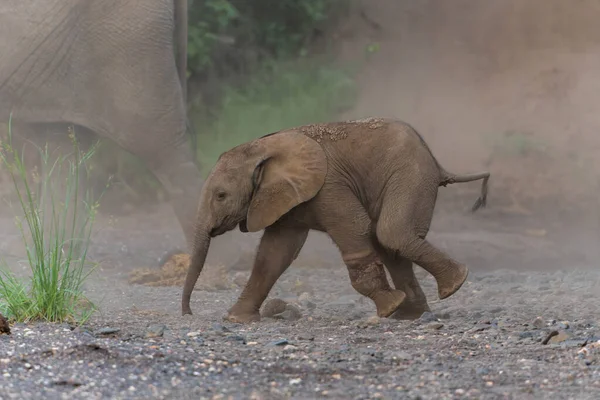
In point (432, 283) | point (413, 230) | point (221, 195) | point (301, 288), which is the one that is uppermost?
point (221, 195)

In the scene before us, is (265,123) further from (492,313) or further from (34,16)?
(492,313)

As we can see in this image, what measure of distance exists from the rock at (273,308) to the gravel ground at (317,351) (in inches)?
1.6

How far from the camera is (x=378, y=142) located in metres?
6.90

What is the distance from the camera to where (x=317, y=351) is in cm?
548

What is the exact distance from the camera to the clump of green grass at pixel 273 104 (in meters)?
12.3

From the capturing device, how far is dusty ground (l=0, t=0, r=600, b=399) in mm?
4824

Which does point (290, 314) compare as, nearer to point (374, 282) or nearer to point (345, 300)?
point (374, 282)

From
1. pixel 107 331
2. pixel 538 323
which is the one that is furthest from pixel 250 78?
pixel 107 331

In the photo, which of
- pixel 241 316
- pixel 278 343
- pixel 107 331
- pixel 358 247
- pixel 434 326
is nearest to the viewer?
pixel 278 343

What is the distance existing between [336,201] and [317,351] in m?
1.42

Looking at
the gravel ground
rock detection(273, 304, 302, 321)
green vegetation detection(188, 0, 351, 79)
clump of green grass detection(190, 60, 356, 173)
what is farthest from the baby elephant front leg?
green vegetation detection(188, 0, 351, 79)

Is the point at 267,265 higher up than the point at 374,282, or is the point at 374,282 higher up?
the point at 267,265

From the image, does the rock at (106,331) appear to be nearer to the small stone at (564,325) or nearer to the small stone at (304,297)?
the small stone at (564,325)

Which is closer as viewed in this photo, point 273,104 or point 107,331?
point 107,331
